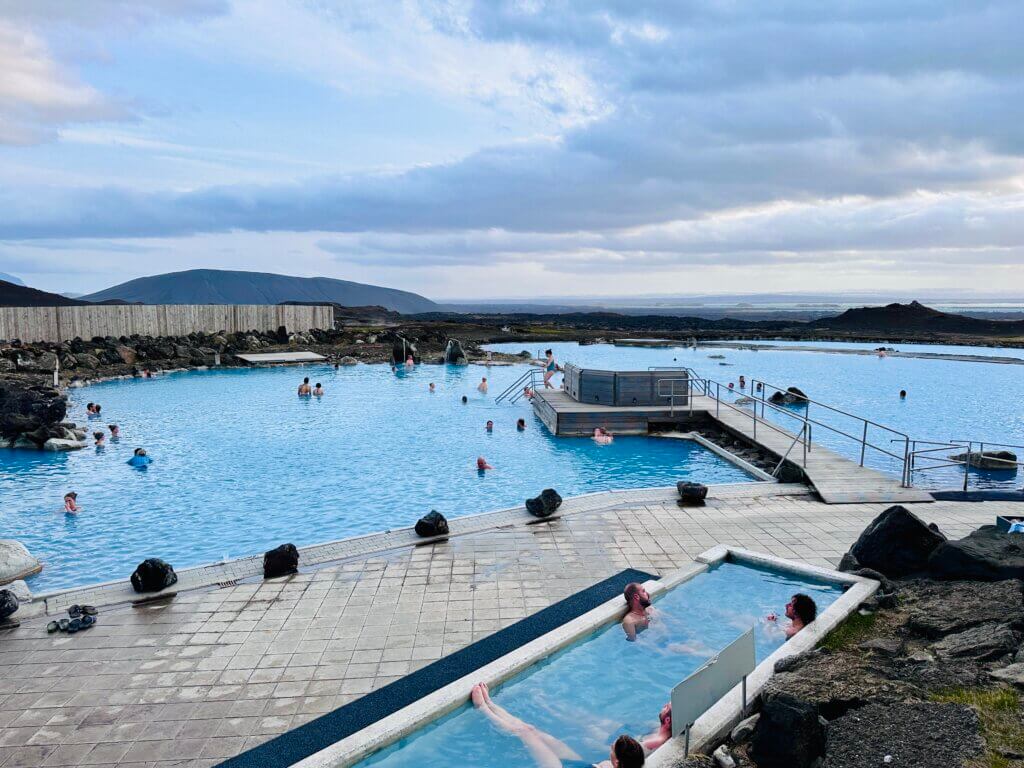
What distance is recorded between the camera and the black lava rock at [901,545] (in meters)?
7.34

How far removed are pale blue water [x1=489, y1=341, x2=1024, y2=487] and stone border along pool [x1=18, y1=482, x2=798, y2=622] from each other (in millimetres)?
6812

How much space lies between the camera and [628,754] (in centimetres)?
433

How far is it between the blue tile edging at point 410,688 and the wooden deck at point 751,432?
600 cm

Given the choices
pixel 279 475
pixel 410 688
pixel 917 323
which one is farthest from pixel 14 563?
pixel 917 323

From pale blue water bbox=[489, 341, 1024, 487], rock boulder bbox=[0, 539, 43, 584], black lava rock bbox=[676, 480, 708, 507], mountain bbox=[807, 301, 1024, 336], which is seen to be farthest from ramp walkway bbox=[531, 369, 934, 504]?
mountain bbox=[807, 301, 1024, 336]

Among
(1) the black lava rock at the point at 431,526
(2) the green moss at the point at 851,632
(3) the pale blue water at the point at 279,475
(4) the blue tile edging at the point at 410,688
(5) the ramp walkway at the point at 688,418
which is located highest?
(5) the ramp walkway at the point at 688,418

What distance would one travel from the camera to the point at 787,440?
52.5 ft

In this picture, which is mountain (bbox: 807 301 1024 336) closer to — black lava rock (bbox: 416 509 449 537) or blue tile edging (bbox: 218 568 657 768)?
black lava rock (bbox: 416 509 449 537)

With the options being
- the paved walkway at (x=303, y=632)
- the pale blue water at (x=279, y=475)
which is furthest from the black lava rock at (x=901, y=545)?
the pale blue water at (x=279, y=475)

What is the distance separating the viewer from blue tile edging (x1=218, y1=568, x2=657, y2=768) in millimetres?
4640

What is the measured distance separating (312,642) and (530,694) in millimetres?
2103

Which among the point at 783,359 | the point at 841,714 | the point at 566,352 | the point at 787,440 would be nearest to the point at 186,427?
the point at 787,440

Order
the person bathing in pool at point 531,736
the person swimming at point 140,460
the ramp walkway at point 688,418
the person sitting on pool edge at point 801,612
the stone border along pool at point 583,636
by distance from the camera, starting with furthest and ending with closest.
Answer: the person swimming at point 140,460, the ramp walkway at point 688,418, the person sitting on pool edge at point 801,612, the person bathing in pool at point 531,736, the stone border along pool at point 583,636

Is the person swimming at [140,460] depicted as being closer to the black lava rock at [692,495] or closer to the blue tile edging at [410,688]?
the black lava rock at [692,495]
